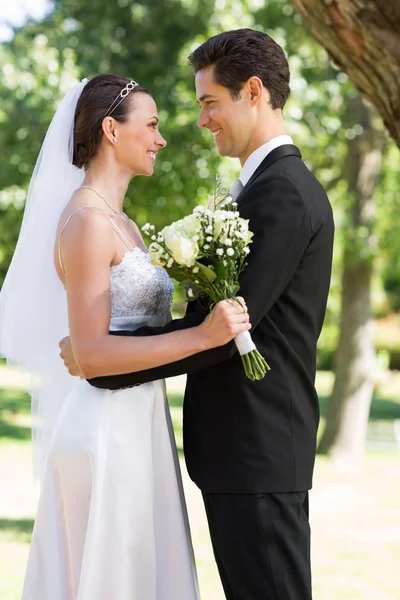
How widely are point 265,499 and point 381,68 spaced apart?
195 cm

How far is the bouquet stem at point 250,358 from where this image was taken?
2.88 metres

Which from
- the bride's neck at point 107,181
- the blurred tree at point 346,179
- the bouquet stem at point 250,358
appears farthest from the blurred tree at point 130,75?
the bouquet stem at point 250,358

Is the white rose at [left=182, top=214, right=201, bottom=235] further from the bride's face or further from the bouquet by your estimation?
the bride's face

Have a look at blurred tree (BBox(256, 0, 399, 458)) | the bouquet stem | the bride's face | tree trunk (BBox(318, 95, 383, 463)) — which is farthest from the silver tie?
tree trunk (BBox(318, 95, 383, 463))

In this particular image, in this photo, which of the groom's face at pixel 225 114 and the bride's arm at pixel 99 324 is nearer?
the bride's arm at pixel 99 324

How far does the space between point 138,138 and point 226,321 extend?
1086 mm

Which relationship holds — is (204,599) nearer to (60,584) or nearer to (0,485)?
(60,584)

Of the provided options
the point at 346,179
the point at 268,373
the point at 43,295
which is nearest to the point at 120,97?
the point at 43,295

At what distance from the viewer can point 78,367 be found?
10.6 feet

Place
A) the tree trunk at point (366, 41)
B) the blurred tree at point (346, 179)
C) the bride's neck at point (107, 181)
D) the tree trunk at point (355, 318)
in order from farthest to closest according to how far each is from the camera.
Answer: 1. the tree trunk at point (355, 318)
2. the blurred tree at point (346, 179)
3. the tree trunk at point (366, 41)
4. the bride's neck at point (107, 181)

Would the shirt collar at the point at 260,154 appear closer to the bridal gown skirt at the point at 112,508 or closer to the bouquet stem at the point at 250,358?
the bouquet stem at the point at 250,358

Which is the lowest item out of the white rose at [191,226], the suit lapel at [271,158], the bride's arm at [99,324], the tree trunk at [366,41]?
the bride's arm at [99,324]

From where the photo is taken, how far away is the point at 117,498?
3305 millimetres

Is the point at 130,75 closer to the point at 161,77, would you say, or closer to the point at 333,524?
the point at 161,77
